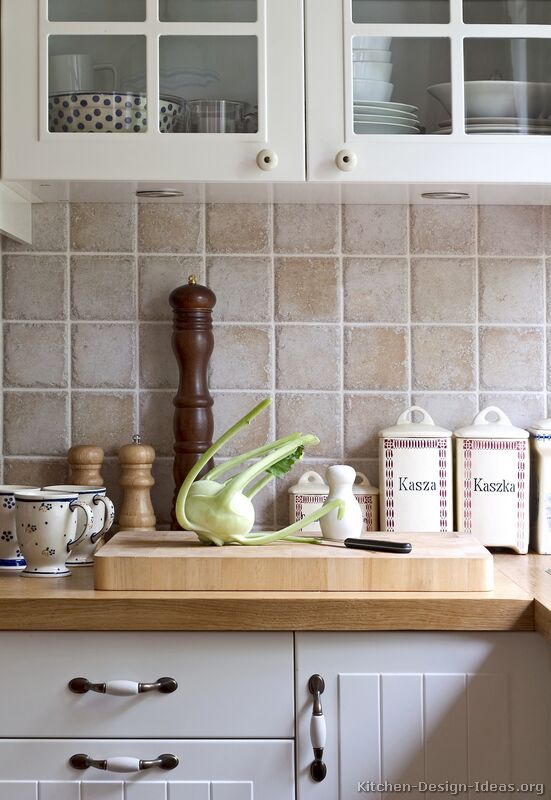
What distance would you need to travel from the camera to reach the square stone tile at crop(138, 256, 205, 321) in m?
1.92

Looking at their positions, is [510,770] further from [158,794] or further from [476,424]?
[476,424]

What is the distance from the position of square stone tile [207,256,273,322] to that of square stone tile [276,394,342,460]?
17 centimetres

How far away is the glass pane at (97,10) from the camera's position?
1585 mm

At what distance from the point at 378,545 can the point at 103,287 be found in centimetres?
80

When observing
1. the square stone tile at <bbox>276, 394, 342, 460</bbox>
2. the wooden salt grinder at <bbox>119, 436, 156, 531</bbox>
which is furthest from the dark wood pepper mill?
the square stone tile at <bbox>276, 394, 342, 460</bbox>

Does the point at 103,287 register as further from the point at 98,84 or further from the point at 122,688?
the point at 122,688

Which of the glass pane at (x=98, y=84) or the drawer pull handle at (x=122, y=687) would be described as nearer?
the drawer pull handle at (x=122, y=687)

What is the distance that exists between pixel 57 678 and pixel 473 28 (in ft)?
3.91

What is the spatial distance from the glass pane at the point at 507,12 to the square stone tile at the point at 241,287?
1.92 ft

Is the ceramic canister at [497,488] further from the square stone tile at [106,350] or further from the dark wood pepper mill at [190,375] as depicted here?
the square stone tile at [106,350]

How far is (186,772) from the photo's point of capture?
1383 mm

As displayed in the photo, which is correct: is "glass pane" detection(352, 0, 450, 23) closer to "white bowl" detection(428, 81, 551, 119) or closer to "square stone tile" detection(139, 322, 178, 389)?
"white bowl" detection(428, 81, 551, 119)

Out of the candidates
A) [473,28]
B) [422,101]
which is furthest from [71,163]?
[473,28]

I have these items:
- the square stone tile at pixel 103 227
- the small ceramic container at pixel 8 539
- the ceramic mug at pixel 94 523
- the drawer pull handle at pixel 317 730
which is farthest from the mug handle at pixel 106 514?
the square stone tile at pixel 103 227
